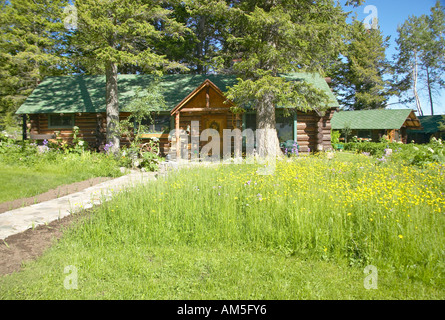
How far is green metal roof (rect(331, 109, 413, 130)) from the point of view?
27.9 meters

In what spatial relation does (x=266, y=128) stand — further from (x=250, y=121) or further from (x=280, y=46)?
(x=280, y=46)

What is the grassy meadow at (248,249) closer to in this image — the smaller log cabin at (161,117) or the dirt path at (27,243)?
the dirt path at (27,243)

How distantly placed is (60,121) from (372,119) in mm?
27983

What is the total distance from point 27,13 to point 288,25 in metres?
23.0

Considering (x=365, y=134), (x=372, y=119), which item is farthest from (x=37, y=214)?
(x=365, y=134)

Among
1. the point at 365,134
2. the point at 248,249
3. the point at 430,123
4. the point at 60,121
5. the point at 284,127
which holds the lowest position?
the point at 248,249

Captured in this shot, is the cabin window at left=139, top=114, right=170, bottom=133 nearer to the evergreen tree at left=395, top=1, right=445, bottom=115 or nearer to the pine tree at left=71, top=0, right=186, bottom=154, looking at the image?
the pine tree at left=71, top=0, right=186, bottom=154

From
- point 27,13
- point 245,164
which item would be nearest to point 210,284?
point 245,164

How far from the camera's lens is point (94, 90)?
1839 cm

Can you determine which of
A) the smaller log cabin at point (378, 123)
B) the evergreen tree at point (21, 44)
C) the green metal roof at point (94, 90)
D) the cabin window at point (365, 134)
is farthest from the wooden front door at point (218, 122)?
the cabin window at point (365, 134)

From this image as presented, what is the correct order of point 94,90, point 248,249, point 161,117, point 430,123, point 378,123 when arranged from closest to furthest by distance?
1. point 248,249
2. point 161,117
3. point 94,90
4. point 378,123
5. point 430,123

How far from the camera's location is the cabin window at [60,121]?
1730 cm

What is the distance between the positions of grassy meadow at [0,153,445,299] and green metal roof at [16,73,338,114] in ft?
38.4
